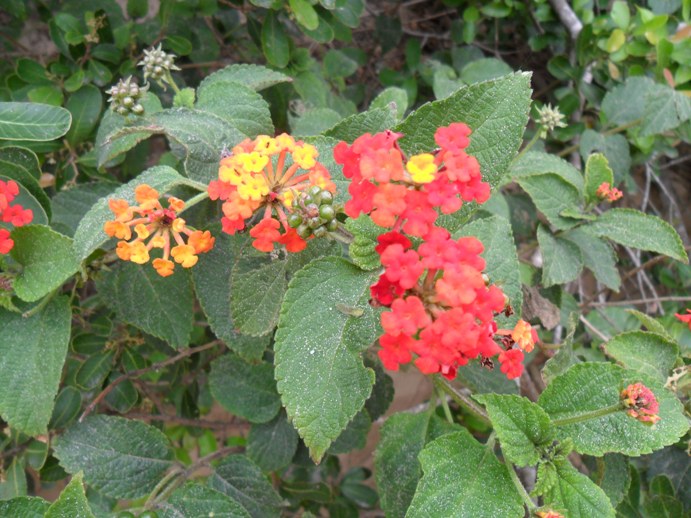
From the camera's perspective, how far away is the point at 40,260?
42.7 inches

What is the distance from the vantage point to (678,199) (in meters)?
2.49

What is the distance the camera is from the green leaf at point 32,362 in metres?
1.12

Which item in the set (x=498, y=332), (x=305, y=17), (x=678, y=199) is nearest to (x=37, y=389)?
(x=498, y=332)

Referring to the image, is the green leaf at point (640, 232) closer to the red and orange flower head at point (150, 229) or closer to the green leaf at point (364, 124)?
the green leaf at point (364, 124)

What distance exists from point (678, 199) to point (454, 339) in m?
2.10

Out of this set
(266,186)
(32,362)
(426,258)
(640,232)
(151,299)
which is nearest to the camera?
(426,258)

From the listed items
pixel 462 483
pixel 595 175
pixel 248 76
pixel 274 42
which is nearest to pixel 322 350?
pixel 462 483

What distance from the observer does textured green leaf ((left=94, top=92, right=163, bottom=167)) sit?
117 cm

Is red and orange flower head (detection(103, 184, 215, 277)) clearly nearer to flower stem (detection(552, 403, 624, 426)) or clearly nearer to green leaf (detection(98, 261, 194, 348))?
green leaf (detection(98, 261, 194, 348))

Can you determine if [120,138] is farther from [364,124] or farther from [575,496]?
[575,496]

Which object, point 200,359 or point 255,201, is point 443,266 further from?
point 200,359

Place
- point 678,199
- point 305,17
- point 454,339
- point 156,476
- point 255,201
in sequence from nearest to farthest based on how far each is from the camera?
point 454,339, point 255,201, point 156,476, point 305,17, point 678,199

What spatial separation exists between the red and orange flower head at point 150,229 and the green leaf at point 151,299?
0.28 meters

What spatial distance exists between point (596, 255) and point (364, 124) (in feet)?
2.28
